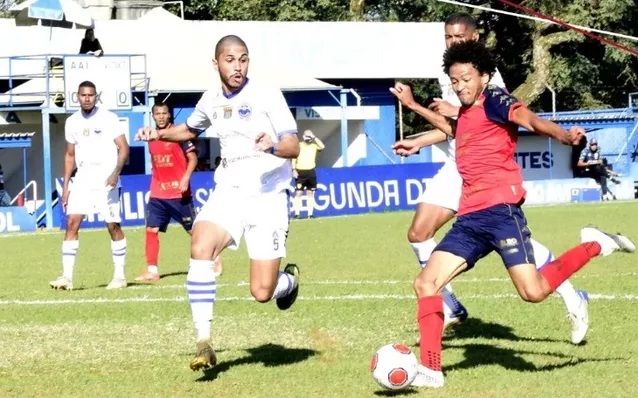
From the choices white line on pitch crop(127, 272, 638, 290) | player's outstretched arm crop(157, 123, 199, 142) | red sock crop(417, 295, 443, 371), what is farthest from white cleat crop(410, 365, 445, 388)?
white line on pitch crop(127, 272, 638, 290)

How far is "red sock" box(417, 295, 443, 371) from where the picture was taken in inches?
298

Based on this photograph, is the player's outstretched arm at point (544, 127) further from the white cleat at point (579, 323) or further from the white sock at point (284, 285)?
the white sock at point (284, 285)

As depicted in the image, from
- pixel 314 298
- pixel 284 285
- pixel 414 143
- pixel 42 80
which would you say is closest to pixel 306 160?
pixel 42 80

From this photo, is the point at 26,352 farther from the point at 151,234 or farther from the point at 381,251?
the point at 381,251

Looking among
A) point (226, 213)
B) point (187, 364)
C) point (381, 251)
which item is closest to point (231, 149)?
point (226, 213)

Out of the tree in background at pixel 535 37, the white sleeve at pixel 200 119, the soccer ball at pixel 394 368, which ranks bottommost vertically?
the soccer ball at pixel 394 368

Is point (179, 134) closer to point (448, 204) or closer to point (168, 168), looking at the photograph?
point (448, 204)

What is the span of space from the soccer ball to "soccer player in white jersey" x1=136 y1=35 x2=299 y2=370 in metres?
1.30

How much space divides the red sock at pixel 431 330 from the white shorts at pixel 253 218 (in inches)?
54.1

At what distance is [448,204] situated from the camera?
9.50 m

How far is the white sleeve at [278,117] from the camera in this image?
8412 mm

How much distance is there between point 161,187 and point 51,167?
19.0 meters

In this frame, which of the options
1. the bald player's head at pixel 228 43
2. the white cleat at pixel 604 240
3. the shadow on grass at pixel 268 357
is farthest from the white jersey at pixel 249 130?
the white cleat at pixel 604 240

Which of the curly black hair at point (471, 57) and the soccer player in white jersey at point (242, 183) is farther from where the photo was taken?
the soccer player in white jersey at point (242, 183)
